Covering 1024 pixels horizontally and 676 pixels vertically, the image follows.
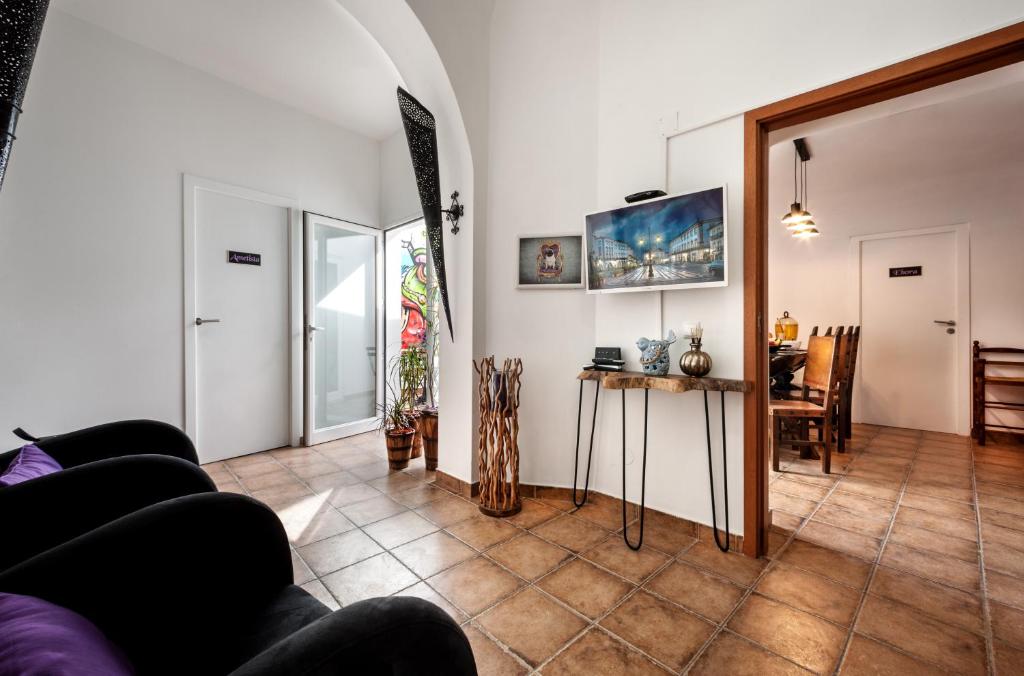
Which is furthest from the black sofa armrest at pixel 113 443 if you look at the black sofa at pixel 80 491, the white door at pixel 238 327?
the white door at pixel 238 327

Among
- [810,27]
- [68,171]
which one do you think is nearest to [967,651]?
[810,27]

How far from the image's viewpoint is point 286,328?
396cm

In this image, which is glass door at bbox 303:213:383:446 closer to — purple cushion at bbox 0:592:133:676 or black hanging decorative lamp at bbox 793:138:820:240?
purple cushion at bbox 0:592:133:676

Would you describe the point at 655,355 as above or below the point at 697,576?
above

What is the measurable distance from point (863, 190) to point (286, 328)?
6.71 m

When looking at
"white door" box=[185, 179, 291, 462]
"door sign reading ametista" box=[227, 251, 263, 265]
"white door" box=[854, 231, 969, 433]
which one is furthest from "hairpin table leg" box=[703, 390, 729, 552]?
"white door" box=[854, 231, 969, 433]

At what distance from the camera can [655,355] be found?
2311 millimetres

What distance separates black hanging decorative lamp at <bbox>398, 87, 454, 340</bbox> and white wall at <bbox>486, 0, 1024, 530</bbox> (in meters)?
0.33

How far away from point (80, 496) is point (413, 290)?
3916mm

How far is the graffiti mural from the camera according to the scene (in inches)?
192

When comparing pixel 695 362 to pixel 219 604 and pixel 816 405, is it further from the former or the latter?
pixel 816 405

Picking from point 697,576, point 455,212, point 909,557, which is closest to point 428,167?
point 455,212

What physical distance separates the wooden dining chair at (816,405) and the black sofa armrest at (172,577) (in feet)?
11.9

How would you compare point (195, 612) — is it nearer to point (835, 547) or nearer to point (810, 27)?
point (835, 547)
